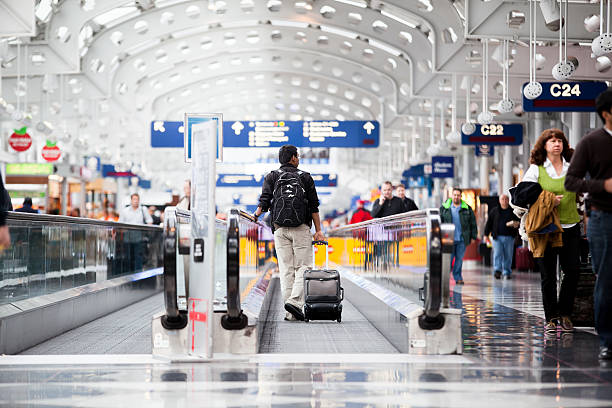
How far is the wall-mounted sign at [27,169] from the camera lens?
35.0m

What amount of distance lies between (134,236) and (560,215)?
8448 mm

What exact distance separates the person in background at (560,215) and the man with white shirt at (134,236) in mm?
7381

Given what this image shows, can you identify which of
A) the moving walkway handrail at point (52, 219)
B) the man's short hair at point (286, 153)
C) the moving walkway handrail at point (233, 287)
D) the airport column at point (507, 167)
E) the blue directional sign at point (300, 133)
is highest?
the blue directional sign at point (300, 133)

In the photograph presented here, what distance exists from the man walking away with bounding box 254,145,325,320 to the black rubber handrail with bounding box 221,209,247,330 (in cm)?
234

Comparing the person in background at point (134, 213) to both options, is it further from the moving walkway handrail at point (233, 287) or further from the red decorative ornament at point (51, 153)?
the red decorative ornament at point (51, 153)

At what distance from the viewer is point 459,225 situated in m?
17.3

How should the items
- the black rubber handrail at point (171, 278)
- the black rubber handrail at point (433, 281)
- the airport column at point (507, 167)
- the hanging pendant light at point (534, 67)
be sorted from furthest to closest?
the airport column at point (507, 167)
the hanging pendant light at point (534, 67)
the black rubber handrail at point (171, 278)
the black rubber handrail at point (433, 281)

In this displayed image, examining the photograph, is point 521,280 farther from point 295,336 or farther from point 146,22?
point 146,22

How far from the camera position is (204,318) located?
21.6 feet

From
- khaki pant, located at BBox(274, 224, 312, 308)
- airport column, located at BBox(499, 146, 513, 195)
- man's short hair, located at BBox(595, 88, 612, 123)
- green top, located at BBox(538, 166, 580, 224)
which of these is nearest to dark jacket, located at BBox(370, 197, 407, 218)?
khaki pant, located at BBox(274, 224, 312, 308)

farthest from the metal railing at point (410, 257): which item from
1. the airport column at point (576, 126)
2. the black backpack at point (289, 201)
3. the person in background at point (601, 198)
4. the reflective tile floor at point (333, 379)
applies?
the airport column at point (576, 126)

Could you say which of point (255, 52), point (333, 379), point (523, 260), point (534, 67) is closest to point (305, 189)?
point (333, 379)

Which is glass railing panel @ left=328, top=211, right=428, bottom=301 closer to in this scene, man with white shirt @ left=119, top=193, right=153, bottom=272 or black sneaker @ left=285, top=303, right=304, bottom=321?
black sneaker @ left=285, top=303, right=304, bottom=321

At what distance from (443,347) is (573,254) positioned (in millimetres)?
1943
